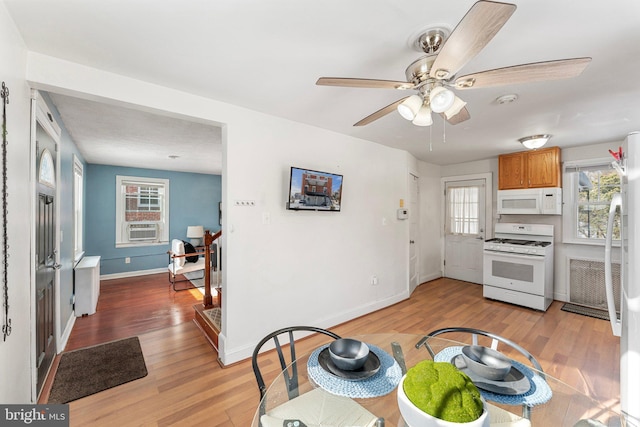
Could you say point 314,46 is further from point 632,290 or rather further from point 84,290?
point 84,290

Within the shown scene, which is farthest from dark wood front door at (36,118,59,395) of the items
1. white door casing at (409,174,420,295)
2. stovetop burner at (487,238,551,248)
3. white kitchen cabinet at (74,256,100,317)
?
stovetop burner at (487,238,551,248)

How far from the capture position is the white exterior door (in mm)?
4988

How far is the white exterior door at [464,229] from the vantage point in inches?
196

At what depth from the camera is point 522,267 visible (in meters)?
3.80

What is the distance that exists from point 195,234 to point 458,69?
607 cm

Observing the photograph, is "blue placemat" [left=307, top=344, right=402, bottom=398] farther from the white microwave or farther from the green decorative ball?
the white microwave

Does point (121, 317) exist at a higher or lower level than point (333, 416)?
lower

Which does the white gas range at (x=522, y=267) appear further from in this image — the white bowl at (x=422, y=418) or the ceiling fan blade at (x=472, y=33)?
the white bowl at (x=422, y=418)

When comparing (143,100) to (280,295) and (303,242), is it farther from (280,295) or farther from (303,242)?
(280,295)

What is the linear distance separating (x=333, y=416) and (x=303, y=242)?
1.98 m

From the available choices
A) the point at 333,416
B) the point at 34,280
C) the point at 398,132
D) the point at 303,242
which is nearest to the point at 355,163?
the point at 398,132

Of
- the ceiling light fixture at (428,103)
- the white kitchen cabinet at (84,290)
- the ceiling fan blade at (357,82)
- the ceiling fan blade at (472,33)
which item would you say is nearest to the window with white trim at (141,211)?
the white kitchen cabinet at (84,290)

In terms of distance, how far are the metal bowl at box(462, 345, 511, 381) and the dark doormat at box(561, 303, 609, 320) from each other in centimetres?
368

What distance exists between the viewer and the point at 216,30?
1450mm
